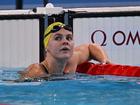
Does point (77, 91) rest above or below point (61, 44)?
below

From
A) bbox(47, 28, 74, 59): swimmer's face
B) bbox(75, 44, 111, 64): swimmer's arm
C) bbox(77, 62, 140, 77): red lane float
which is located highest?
bbox(47, 28, 74, 59): swimmer's face

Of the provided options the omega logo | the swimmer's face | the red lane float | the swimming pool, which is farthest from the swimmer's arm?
the omega logo

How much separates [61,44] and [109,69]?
85cm

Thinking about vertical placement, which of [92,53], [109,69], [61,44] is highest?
[61,44]

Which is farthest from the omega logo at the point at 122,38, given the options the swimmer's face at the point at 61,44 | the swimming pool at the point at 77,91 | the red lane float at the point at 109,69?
the swimmer's face at the point at 61,44

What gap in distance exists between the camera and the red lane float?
4832 millimetres

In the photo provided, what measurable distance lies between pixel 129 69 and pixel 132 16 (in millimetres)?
1460

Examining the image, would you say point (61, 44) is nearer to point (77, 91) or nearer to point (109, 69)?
point (77, 91)

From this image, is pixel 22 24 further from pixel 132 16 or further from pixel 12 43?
pixel 132 16

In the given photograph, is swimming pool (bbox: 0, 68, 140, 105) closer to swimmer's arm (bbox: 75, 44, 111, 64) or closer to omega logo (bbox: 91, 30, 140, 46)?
swimmer's arm (bbox: 75, 44, 111, 64)

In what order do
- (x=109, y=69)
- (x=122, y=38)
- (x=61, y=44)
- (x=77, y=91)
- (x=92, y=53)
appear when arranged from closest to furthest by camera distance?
1. (x=77, y=91)
2. (x=61, y=44)
3. (x=109, y=69)
4. (x=92, y=53)
5. (x=122, y=38)

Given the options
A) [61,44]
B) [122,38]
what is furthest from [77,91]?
[122,38]

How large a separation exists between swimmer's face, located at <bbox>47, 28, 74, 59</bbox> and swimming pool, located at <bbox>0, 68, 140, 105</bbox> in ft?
1.00

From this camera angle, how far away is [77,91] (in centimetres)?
410
